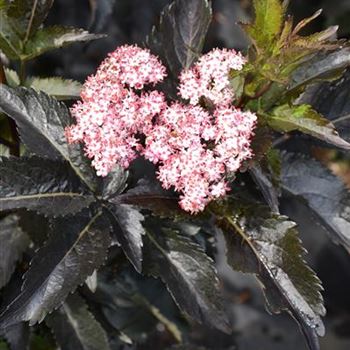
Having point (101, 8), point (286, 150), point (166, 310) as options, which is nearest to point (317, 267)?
point (166, 310)

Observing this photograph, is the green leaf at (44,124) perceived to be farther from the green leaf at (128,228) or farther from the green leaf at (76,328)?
the green leaf at (76,328)

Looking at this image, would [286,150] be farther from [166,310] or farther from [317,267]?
[317,267]

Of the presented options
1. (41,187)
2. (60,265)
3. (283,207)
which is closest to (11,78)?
(41,187)

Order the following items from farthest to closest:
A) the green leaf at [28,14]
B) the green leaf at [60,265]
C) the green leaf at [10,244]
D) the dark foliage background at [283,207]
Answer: the dark foliage background at [283,207], the green leaf at [10,244], the green leaf at [28,14], the green leaf at [60,265]

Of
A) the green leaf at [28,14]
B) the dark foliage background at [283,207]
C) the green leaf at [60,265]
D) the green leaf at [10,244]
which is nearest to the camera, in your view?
the green leaf at [60,265]

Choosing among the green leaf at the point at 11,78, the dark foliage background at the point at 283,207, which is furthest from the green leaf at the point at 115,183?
the dark foliage background at the point at 283,207

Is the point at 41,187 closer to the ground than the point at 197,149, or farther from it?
closer to the ground

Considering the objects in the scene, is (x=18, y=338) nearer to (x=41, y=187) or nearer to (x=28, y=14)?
(x=41, y=187)

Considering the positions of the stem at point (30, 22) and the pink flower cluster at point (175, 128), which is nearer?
the pink flower cluster at point (175, 128)
